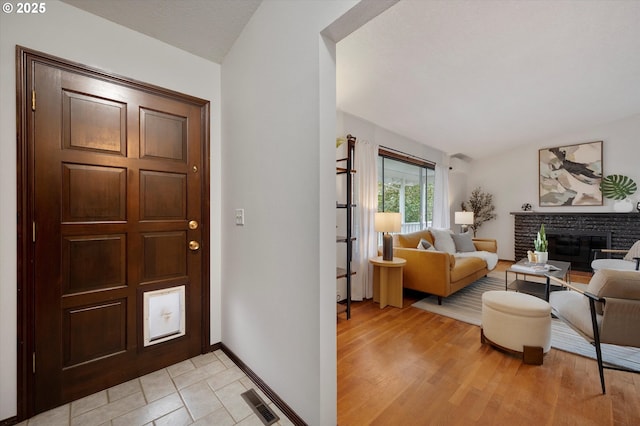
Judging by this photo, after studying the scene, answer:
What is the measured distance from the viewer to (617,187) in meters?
5.00

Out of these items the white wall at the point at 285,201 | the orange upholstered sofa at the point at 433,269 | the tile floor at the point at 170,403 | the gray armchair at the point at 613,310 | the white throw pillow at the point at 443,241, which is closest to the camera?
the white wall at the point at 285,201

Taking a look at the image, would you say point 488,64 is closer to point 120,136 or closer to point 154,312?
point 120,136

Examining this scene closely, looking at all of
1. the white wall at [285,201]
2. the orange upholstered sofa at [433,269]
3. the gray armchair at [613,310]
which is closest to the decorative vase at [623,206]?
the orange upholstered sofa at [433,269]

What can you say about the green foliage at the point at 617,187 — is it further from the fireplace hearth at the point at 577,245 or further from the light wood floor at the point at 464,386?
the light wood floor at the point at 464,386

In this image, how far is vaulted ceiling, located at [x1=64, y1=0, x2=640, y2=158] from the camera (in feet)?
6.28

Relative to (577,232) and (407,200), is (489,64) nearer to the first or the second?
(407,200)

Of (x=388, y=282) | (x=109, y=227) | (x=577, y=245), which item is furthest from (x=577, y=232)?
(x=109, y=227)

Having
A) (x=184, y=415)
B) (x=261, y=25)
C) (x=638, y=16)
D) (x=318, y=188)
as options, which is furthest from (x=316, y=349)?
(x=638, y=16)

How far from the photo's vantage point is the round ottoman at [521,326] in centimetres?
208

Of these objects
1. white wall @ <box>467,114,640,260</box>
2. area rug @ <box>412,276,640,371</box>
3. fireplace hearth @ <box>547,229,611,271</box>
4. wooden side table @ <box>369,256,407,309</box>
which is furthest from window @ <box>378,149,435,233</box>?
fireplace hearth @ <box>547,229,611,271</box>

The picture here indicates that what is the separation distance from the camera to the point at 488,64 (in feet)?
9.34

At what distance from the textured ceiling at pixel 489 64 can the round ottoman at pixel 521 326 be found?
2.40m

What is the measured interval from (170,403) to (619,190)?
300 inches

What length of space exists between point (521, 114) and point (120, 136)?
550 cm
